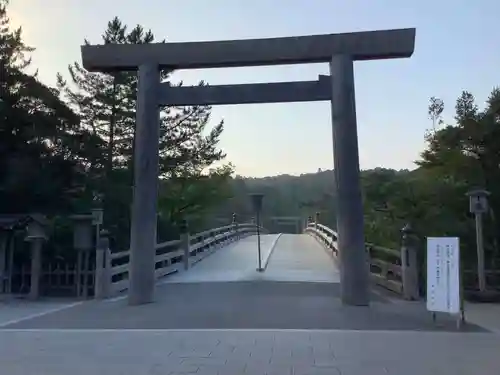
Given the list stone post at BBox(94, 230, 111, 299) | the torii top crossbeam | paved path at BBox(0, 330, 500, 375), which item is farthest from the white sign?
stone post at BBox(94, 230, 111, 299)

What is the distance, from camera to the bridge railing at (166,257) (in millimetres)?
11320

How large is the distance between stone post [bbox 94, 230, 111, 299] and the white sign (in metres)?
6.21

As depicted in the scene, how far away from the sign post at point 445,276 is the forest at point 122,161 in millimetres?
3420

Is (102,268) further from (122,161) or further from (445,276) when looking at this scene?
(122,161)

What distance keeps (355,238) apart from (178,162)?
41.4 feet

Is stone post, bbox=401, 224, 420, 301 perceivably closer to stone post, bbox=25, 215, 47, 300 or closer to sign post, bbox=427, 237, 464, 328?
sign post, bbox=427, 237, 464, 328

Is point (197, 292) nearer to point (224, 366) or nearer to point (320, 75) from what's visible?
point (320, 75)

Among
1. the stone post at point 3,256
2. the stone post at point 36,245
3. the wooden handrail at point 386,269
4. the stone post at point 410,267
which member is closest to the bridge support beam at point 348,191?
the stone post at point 410,267

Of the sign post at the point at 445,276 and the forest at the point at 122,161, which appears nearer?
the sign post at the point at 445,276

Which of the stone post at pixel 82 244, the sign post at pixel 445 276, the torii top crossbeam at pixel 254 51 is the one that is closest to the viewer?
the sign post at pixel 445 276

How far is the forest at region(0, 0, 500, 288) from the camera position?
488 inches

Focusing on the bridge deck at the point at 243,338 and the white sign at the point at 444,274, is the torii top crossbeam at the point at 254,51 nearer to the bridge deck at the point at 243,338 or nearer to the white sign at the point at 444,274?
the white sign at the point at 444,274

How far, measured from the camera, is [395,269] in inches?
465

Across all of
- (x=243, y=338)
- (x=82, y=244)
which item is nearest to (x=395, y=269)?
(x=243, y=338)
